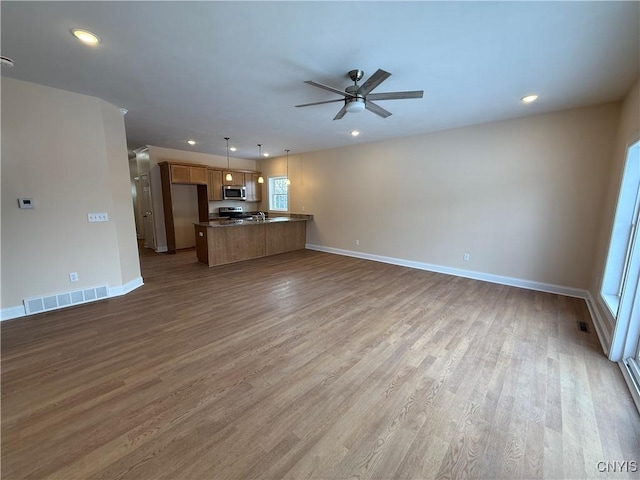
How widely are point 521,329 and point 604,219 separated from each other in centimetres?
208

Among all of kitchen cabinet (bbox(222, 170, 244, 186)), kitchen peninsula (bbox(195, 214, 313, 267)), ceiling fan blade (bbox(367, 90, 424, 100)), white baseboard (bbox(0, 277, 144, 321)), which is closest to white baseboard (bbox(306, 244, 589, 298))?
kitchen peninsula (bbox(195, 214, 313, 267))

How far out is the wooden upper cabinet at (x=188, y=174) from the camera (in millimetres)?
6449

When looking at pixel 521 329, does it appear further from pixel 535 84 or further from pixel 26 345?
pixel 26 345

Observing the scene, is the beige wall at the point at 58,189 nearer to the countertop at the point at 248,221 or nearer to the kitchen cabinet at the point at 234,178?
the countertop at the point at 248,221

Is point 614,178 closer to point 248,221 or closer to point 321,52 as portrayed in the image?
point 321,52

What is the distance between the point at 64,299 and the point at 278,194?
5852mm

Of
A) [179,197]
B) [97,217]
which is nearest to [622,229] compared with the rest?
[97,217]

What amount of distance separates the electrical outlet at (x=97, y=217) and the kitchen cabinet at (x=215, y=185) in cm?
382

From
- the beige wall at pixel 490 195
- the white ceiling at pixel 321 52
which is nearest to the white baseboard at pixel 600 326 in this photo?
the beige wall at pixel 490 195

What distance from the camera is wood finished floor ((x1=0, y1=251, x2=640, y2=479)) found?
1437mm

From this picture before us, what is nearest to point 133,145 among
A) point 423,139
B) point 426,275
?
point 423,139

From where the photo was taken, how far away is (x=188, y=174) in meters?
6.71

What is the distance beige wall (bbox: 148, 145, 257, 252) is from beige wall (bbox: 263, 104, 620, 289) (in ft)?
12.5

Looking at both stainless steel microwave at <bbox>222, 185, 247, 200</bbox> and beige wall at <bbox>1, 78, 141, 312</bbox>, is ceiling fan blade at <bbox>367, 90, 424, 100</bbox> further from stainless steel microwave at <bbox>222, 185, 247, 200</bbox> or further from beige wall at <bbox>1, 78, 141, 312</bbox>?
stainless steel microwave at <bbox>222, 185, 247, 200</bbox>
